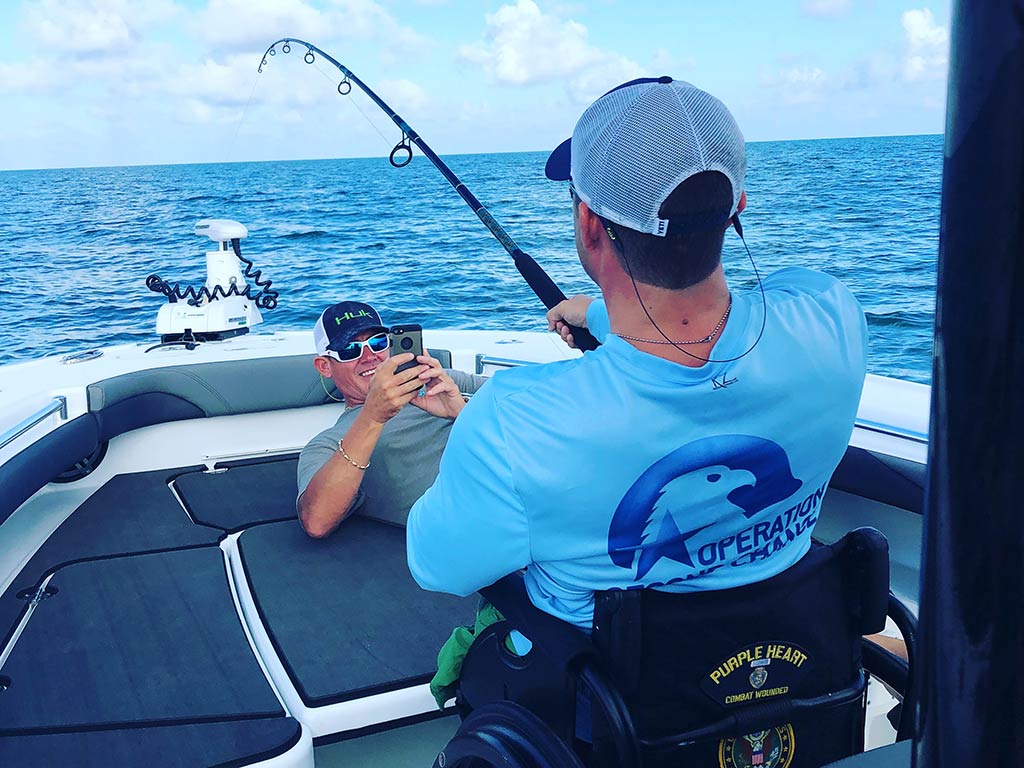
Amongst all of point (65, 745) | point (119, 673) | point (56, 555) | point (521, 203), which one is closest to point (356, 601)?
point (119, 673)

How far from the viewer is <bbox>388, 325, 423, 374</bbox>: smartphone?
224 centimetres

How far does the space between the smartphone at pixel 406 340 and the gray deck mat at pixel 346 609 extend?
1.89ft

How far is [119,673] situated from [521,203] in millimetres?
23695

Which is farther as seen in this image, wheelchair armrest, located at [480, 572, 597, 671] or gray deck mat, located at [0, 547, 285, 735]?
gray deck mat, located at [0, 547, 285, 735]

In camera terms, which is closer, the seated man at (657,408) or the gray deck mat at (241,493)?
the seated man at (657,408)

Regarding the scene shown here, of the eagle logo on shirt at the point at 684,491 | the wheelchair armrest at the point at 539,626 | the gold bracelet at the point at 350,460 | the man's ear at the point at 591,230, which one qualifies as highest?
the man's ear at the point at 591,230

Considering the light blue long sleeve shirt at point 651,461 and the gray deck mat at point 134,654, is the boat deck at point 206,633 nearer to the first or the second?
the gray deck mat at point 134,654

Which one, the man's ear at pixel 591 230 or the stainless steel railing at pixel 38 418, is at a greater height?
the man's ear at pixel 591 230

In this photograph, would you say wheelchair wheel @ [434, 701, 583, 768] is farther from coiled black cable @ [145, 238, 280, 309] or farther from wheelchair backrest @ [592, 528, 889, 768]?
coiled black cable @ [145, 238, 280, 309]

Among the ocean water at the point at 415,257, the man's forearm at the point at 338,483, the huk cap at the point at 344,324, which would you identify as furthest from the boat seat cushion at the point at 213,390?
the ocean water at the point at 415,257

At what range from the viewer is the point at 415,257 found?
1645 centimetres

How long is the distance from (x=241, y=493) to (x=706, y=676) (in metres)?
2.16

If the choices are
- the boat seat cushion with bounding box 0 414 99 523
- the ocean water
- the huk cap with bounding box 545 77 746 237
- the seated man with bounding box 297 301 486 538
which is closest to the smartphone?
the seated man with bounding box 297 301 486 538

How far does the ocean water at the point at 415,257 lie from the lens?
1088cm
